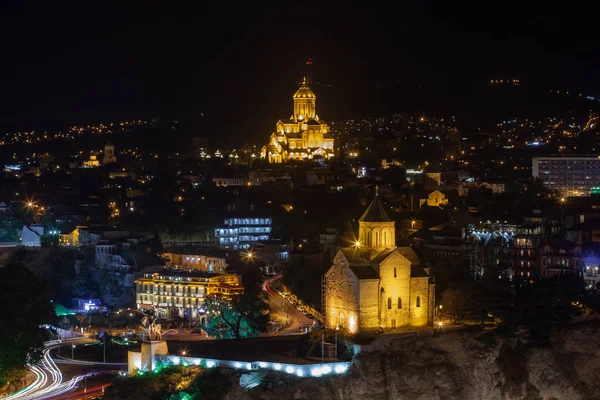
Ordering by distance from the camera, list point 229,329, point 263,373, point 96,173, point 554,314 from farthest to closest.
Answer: point 96,173 → point 229,329 → point 554,314 → point 263,373

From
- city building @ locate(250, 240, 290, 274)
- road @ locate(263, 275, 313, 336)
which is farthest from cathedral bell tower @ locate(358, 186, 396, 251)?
city building @ locate(250, 240, 290, 274)

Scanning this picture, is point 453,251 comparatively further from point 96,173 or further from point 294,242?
point 96,173

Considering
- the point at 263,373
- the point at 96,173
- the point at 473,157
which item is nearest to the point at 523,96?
the point at 473,157

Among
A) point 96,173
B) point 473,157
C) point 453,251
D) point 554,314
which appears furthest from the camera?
point 96,173

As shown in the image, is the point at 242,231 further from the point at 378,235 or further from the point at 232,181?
the point at 378,235

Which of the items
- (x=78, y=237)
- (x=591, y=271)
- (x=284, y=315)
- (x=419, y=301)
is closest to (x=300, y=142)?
(x=78, y=237)

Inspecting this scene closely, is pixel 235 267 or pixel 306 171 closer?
pixel 235 267
